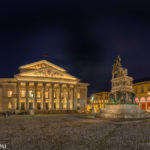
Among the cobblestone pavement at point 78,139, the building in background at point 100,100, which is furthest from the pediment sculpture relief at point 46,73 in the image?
the cobblestone pavement at point 78,139

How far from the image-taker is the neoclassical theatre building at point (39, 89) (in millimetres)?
67069

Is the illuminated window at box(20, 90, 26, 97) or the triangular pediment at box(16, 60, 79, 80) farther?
the illuminated window at box(20, 90, 26, 97)

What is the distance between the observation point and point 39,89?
2963 inches

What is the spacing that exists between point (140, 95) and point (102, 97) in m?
41.0

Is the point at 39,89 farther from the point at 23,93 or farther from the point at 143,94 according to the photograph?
the point at 143,94

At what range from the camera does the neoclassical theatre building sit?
6707 cm

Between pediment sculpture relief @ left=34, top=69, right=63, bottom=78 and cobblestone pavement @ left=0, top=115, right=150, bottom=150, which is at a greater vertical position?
pediment sculpture relief @ left=34, top=69, right=63, bottom=78

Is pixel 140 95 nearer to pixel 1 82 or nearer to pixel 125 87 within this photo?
pixel 125 87

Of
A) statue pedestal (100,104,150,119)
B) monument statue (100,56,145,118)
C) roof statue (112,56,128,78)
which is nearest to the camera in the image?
statue pedestal (100,104,150,119)

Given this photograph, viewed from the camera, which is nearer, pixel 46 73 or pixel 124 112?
pixel 124 112

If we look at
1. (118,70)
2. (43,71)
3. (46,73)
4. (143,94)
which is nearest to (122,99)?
(118,70)

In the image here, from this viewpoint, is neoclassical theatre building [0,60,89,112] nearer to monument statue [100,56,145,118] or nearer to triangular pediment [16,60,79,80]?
triangular pediment [16,60,79,80]

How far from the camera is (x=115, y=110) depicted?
25953 millimetres

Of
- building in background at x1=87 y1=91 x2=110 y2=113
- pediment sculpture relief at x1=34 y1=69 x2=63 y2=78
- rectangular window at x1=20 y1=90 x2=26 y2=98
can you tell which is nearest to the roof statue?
pediment sculpture relief at x1=34 y1=69 x2=63 y2=78
